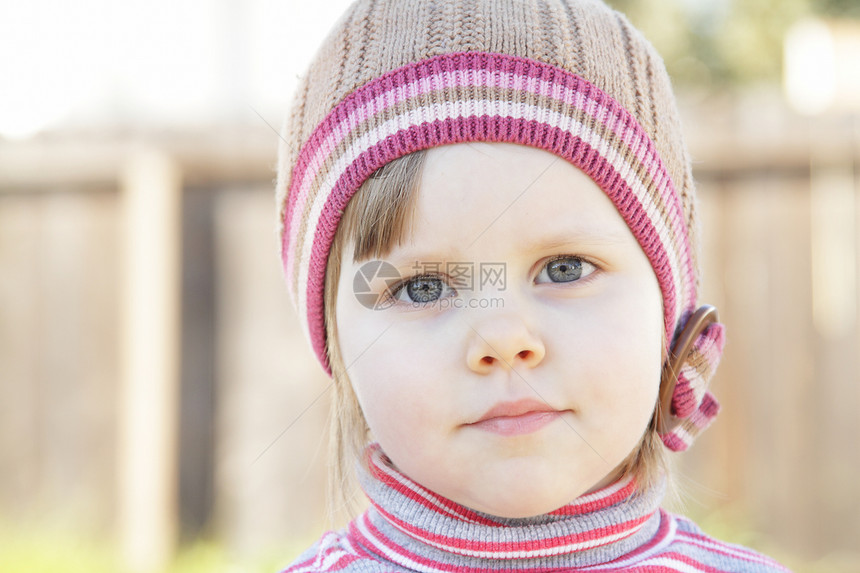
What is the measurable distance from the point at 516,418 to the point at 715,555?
22.4 inches

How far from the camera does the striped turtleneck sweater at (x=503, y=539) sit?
1.35m

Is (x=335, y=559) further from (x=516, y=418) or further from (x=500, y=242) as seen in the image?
(x=500, y=242)

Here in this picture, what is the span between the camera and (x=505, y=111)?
1.35 metres

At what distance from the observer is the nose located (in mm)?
1222

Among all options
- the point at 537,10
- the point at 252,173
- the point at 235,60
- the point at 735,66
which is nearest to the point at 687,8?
the point at 735,66

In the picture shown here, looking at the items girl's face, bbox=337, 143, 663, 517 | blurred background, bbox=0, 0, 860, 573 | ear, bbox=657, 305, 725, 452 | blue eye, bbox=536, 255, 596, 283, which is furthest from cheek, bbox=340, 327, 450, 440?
blurred background, bbox=0, 0, 860, 573

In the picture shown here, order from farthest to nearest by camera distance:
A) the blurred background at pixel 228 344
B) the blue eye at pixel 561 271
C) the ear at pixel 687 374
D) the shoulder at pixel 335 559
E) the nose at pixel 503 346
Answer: the blurred background at pixel 228 344 < the ear at pixel 687 374 < the shoulder at pixel 335 559 < the blue eye at pixel 561 271 < the nose at pixel 503 346

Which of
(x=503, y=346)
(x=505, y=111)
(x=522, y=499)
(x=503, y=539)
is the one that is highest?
(x=505, y=111)

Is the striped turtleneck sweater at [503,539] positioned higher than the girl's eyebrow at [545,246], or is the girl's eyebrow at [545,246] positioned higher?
the girl's eyebrow at [545,246]

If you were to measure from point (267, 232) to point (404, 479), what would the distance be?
249cm

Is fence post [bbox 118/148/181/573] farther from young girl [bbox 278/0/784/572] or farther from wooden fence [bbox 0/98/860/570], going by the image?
young girl [bbox 278/0/784/572]

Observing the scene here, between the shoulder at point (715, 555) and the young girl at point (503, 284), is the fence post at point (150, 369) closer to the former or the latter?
the young girl at point (503, 284)

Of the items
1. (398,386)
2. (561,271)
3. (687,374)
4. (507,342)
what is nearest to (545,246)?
(561,271)

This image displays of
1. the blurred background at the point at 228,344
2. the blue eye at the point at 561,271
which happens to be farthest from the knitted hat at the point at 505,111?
the blurred background at the point at 228,344
